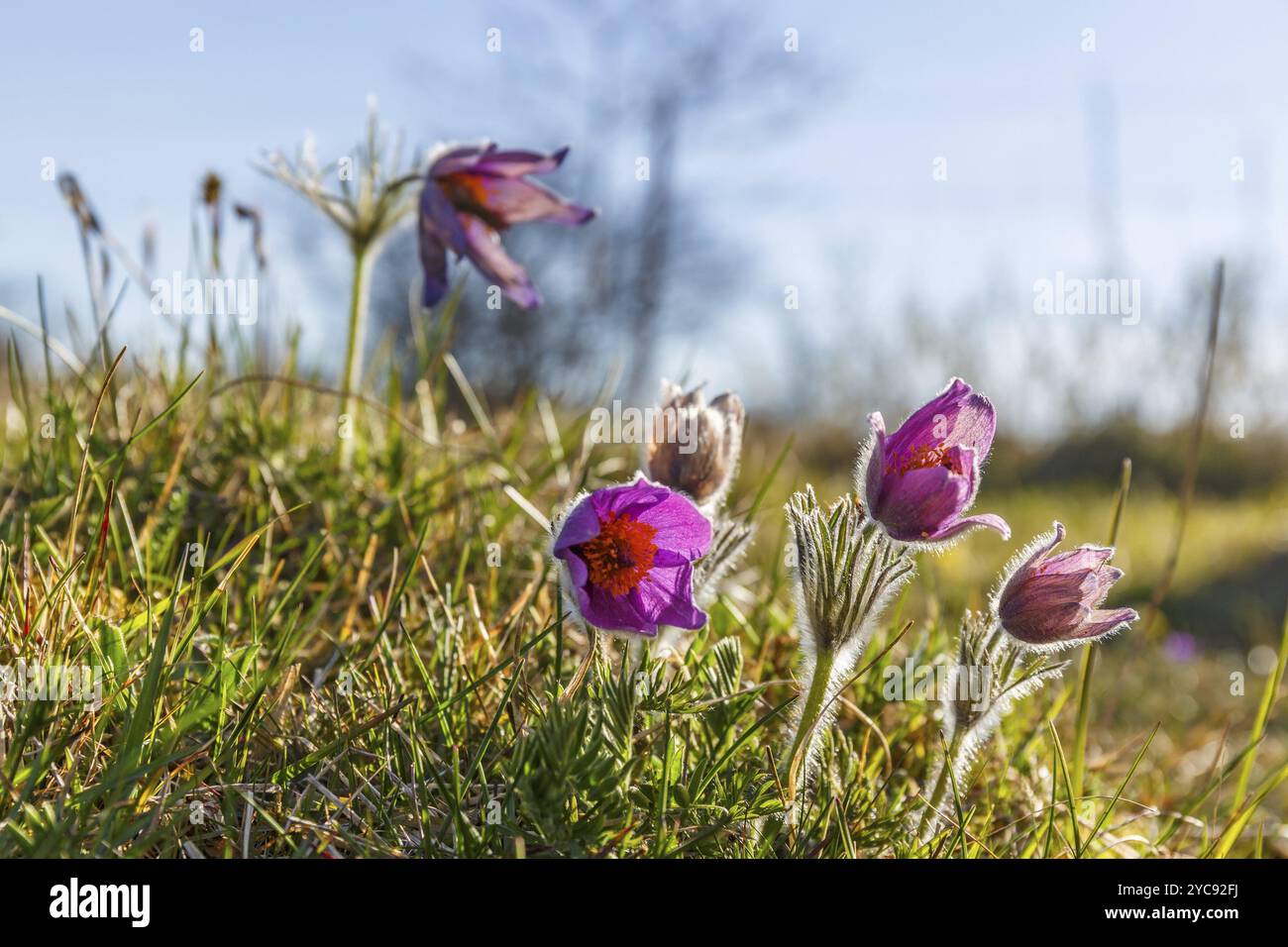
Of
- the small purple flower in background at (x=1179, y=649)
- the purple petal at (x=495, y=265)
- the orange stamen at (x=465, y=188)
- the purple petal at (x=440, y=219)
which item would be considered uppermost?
the orange stamen at (x=465, y=188)

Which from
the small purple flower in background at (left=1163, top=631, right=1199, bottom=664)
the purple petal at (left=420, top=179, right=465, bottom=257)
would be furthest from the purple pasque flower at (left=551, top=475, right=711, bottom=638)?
the small purple flower in background at (left=1163, top=631, right=1199, bottom=664)

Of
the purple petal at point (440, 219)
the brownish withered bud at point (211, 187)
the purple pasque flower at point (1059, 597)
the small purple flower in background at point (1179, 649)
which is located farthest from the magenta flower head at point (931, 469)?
the small purple flower in background at point (1179, 649)

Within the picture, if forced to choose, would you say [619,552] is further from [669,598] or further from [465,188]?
[465,188]

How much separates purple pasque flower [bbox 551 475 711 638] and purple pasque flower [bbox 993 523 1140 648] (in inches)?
17.0

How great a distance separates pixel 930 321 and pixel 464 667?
14435 mm

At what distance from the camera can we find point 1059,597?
4.54ft

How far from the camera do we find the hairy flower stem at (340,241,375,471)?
226 centimetres

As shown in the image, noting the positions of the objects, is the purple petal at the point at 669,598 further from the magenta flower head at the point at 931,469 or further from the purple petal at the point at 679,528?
the magenta flower head at the point at 931,469

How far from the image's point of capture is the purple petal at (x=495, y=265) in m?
1.90

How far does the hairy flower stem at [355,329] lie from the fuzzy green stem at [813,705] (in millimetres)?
1247

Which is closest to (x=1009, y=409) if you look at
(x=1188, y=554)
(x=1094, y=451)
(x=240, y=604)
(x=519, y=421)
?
(x=1094, y=451)

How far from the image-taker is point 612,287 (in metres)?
16.6

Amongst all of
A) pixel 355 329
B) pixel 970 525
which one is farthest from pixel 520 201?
pixel 970 525

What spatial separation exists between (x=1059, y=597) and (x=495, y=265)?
1.11 metres
